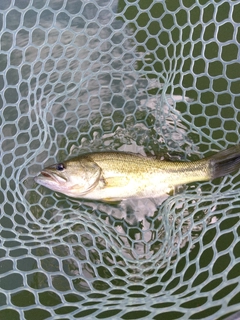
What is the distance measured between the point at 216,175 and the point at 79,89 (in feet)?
4.35

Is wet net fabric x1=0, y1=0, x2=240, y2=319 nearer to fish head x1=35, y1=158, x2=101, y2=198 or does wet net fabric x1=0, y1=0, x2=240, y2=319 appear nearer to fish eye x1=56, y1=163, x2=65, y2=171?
fish head x1=35, y1=158, x2=101, y2=198

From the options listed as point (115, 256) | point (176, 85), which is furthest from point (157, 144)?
point (115, 256)

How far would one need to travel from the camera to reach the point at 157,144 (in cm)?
326

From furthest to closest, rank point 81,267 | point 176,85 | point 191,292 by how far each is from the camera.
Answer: point 176,85 → point 81,267 → point 191,292

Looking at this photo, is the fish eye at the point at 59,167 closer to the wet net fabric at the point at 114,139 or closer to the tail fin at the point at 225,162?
the wet net fabric at the point at 114,139

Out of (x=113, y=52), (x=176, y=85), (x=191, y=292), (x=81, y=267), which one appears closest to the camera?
(x=191, y=292)

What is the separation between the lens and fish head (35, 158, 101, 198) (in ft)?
9.06

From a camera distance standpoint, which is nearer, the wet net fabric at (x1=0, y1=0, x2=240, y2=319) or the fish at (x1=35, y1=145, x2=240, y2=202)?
the fish at (x1=35, y1=145, x2=240, y2=202)

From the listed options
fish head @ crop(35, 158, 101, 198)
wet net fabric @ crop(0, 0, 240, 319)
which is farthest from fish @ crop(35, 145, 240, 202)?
wet net fabric @ crop(0, 0, 240, 319)

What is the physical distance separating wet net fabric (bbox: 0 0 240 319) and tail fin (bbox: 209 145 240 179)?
18cm

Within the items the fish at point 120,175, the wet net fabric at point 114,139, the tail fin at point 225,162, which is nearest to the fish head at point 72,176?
the fish at point 120,175

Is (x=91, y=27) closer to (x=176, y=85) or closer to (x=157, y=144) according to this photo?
(x=176, y=85)

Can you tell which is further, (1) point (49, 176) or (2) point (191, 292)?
(1) point (49, 176)

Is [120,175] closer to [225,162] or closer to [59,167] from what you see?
[59,167]
